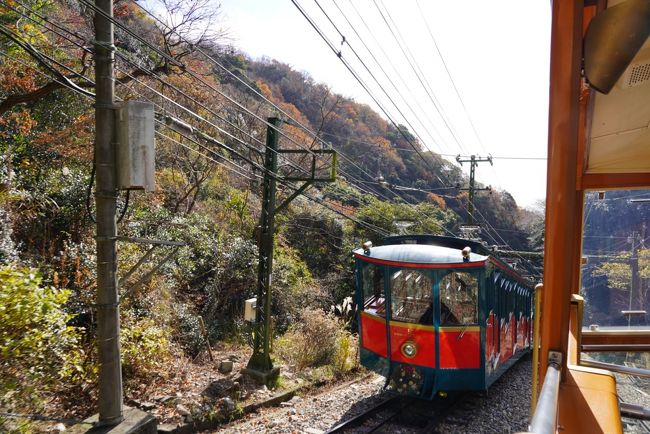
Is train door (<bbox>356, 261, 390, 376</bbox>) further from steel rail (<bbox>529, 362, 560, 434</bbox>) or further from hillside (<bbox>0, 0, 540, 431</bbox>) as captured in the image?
steel rail (<bbox>529, 362, 560, 434</bbox>)

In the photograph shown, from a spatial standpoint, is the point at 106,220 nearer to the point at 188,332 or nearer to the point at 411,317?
the point at 411,317

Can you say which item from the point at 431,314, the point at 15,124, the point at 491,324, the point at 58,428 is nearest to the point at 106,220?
the point at 58,428

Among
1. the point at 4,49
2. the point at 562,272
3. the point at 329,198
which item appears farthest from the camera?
the point at 329,198

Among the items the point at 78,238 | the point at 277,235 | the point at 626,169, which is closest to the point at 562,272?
the point at 626,169

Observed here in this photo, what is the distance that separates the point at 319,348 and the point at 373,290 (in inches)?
133

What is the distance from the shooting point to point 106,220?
4332mm

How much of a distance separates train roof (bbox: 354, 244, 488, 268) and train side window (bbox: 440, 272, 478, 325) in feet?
0.75

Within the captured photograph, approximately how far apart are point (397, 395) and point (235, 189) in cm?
1102

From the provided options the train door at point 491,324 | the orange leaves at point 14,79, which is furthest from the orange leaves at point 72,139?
the train door at point 491,324

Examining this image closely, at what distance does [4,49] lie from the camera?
332 inches

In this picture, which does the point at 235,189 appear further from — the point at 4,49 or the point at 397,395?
the point at 397,395

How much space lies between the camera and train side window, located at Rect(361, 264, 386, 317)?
6.94m

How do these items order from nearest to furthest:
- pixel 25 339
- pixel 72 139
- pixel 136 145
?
pixel 25 339 → pixel 136 145 → pixel 72 139

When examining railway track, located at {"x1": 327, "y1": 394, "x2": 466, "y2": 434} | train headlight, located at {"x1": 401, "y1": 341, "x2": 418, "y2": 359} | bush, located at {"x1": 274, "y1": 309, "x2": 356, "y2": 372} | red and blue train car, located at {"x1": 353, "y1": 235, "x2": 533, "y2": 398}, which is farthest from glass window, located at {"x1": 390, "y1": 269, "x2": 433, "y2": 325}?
bush, located at {"x1": 274, "y1": 309, "x2": 356, "y2": 372}
